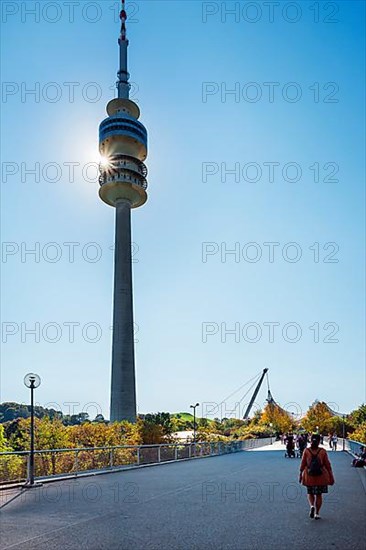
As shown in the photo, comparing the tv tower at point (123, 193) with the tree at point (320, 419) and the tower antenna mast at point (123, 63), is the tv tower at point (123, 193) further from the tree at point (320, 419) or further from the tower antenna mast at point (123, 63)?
the tree at point (320, 419)

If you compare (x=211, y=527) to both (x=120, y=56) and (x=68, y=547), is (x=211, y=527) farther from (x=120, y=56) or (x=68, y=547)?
(x=120, y=56)

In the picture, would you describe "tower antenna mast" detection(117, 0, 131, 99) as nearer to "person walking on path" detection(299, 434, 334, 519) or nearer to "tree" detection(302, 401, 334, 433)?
"tree" detection(302, 401, 334, 433)

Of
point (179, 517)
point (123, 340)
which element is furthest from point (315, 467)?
point (123, 340)

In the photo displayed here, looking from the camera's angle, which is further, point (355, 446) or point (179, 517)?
point (355, 446)

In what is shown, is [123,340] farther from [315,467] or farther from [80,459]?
[315,467]

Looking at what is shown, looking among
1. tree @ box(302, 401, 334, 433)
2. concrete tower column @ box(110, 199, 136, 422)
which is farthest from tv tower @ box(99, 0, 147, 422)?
tree @ box(302, 401, 334, 433)
